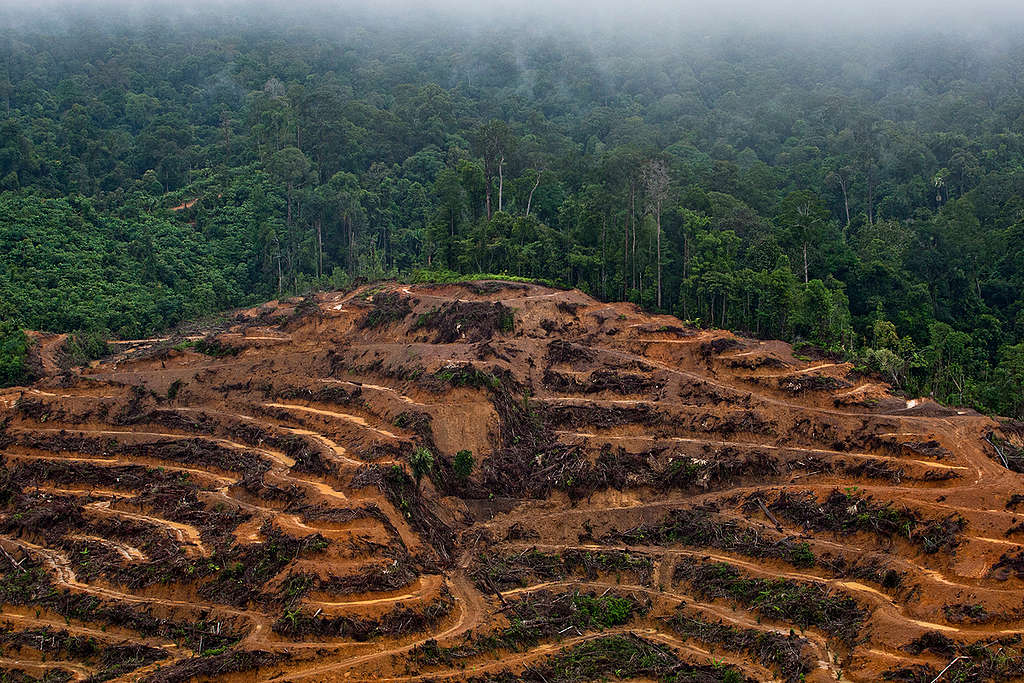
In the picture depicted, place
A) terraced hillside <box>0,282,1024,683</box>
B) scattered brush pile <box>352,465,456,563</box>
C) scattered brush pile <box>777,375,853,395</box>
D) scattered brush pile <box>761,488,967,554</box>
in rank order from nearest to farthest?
1. terraced hillside <box>0,282,1024,683</box>
2. scattered brush pile <box>761,488,967,554</box>
3. scattered brush pile <box>352,465,456,563</box>
4. scattered brush pile <box>777,375,853,395</box>

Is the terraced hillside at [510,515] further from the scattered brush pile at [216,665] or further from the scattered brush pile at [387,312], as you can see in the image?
the scattered brush pile at [387,312]

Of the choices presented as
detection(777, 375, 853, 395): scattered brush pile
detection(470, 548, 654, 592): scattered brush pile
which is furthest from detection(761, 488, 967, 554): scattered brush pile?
detection(777, 375, 853, 395): scattered brush pile

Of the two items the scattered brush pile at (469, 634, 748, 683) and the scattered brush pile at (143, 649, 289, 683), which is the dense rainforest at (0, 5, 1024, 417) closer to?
the scattered brush pile at (469, 634, 748, 683)

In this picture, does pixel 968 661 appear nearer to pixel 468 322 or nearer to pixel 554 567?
pixel 554 567

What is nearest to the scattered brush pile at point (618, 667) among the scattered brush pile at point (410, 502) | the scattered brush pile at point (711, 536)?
the scattered brush pile at point (711, 536)

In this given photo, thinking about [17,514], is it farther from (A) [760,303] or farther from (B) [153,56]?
(B) [153,56]

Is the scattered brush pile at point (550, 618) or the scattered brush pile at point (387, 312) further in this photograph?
the scattered brush pile at point (387, 312)

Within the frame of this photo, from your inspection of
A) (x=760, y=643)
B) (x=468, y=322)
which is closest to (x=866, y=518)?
(x=760, y=643)
